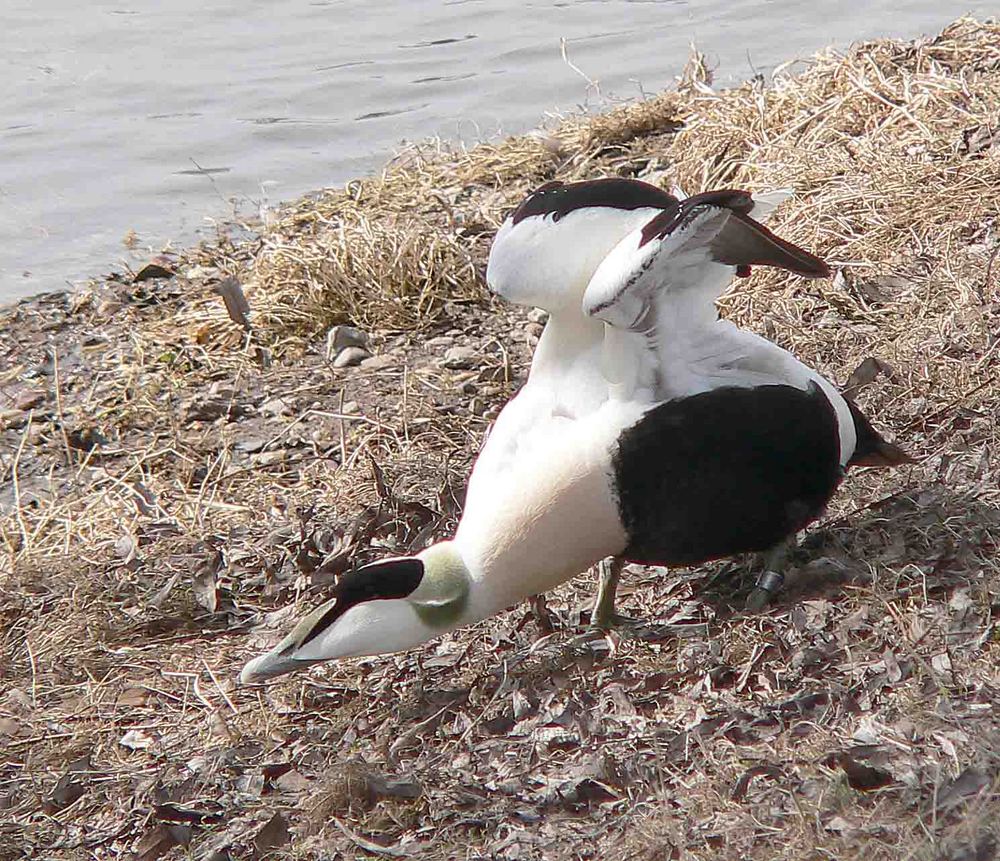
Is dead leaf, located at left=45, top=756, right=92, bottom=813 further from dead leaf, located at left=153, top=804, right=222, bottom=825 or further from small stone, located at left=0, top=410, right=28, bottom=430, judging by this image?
small stone, located at left=0, top=410, right=28, bottom=430

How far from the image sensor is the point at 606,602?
3.26 meters

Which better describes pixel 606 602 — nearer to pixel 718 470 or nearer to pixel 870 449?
pixel 718 470

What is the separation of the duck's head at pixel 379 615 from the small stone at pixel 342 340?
7.12ft

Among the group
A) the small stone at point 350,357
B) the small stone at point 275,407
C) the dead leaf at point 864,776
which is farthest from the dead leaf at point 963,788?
the small stone at point 350,357

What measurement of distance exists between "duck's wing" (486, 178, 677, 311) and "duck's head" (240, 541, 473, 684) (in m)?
0.60

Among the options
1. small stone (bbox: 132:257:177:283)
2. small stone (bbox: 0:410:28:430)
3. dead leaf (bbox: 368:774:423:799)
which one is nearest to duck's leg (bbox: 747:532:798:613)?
dead leaf (bbox: 368:774:423:799)

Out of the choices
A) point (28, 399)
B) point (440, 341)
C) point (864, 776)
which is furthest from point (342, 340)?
point (864, 776)

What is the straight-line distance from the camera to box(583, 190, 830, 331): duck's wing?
279 centimetres

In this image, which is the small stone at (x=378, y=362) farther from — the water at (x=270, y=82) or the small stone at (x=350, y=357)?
the water at (x=270, y=82)

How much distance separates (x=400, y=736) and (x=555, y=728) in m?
0.34

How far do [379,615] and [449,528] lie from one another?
29.6 inches

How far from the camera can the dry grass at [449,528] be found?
257cm

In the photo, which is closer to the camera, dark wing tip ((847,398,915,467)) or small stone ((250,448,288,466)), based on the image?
dark wing tip ((847,398,915,467))

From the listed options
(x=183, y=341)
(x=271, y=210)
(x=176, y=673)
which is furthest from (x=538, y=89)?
(x=176, y=673)
